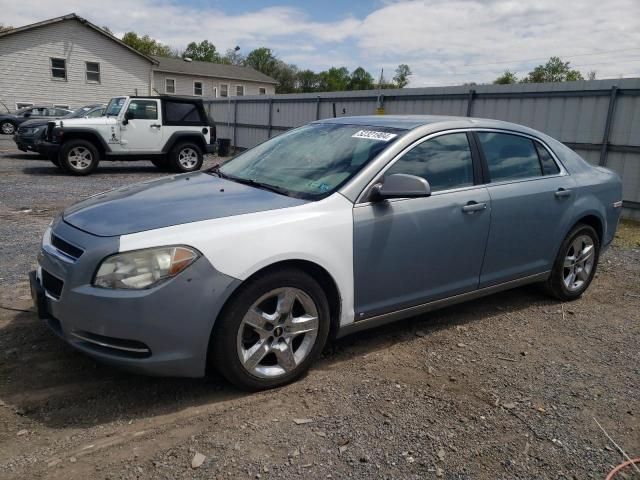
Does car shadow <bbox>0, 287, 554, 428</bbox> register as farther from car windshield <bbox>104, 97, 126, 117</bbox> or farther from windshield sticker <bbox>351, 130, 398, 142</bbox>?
car windshield <bbox>104, 97, 126, 117</bbox>

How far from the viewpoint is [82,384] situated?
3.02 meters

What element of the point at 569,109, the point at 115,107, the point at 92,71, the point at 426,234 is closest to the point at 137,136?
the point at 115,107

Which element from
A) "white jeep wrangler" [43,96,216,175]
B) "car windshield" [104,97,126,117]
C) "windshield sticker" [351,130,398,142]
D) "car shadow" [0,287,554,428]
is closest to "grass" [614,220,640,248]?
"car shadow" [0,287,554,428]

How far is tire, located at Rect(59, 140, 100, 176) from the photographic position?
40.1 feet

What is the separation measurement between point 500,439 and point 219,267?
5.53 ft

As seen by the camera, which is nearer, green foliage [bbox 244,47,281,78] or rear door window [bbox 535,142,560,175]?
rear door window [bbox 535,142,560,175]

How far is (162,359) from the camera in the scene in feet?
8.80

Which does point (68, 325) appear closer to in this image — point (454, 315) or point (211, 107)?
point (454, 315)

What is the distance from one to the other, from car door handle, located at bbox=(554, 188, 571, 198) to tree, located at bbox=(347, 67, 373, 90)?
86.2 metres

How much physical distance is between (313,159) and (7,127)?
82.1 feet

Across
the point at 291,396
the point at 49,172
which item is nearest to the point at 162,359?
the point at 291,396

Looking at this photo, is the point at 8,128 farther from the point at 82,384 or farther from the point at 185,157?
the point at 82,384

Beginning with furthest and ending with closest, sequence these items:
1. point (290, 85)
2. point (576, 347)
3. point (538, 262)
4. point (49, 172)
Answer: point (290, 85), point (49, 172), point (538, 262), point (576, 347)

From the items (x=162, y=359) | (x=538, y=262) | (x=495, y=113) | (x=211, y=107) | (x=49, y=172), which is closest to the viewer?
(x=162, y=359)
